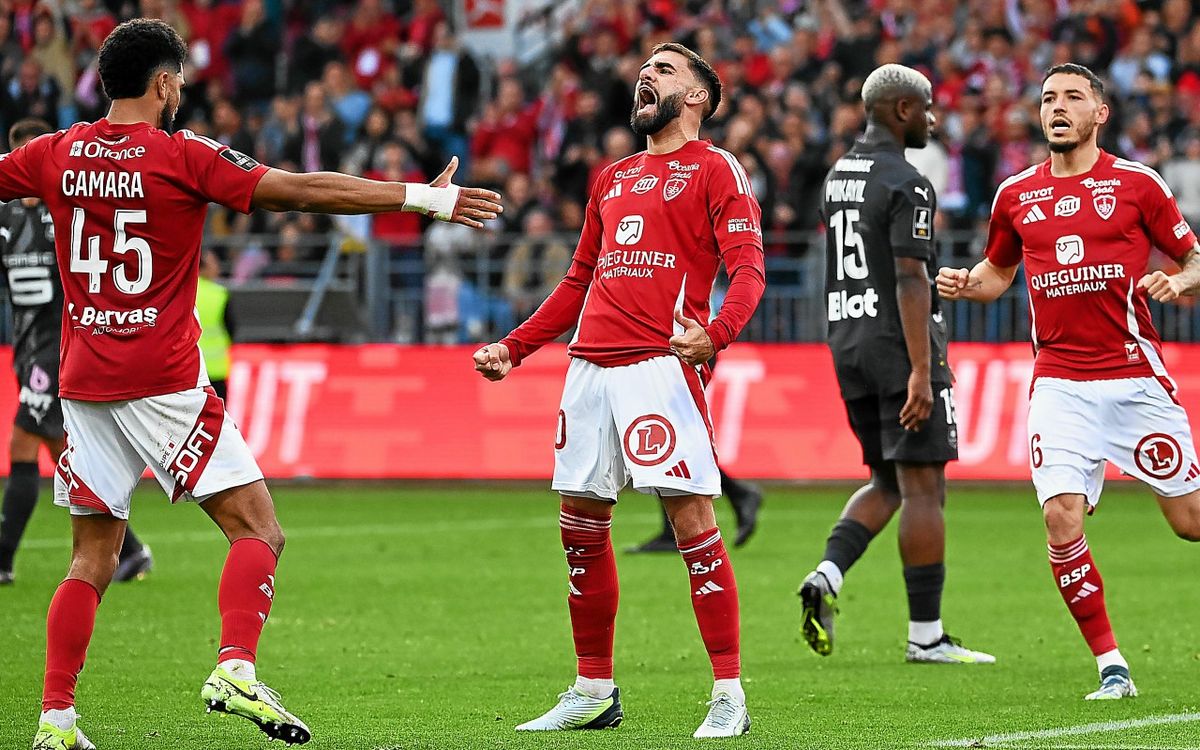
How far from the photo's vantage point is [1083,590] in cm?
755

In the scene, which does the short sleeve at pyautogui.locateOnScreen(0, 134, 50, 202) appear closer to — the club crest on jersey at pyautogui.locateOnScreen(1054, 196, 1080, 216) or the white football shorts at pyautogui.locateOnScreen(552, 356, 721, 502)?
the white football shorts at pyautogui.locateOnScreen(552, 356, 721, 502)

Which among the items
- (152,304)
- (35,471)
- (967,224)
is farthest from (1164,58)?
(152,304)

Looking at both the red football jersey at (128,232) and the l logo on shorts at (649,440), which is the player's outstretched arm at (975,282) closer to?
the l logo on shorts at (649,440)

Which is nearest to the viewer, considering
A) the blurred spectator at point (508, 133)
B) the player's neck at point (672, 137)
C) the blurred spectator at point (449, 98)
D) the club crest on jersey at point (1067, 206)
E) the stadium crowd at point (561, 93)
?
the player's neck at point (672, 137)

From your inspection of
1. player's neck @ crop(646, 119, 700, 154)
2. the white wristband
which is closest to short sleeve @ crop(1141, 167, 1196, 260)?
player's neck @ crop(646, 119, 700, 154)

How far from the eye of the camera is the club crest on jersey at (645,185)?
684cm

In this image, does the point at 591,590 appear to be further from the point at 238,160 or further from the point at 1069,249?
the point at 1069,249

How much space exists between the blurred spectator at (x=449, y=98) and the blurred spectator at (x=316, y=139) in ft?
4.79

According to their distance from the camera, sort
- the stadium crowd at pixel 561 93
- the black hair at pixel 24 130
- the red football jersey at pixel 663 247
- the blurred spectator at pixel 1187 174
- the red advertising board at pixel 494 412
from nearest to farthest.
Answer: the red football jersey at pixel 663 247 < the black hair at pixel 24 130 < the red advertising board at pixel 494 412 < the blurred spectator at pixel 1187 174 < the stadium crowd at pixel 561 93

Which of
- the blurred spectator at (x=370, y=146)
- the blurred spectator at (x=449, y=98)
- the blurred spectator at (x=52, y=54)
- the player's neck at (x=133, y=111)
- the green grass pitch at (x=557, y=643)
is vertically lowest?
the green grass pitch at (x=557, y=643)

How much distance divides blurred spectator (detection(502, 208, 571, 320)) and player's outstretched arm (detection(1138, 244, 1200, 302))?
1197 cm

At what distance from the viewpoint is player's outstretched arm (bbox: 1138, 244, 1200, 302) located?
7.12 meters

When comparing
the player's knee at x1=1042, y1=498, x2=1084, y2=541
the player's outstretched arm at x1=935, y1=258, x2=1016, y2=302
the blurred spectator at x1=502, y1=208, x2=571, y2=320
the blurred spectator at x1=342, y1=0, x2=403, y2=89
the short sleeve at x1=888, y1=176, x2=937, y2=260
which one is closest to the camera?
the player's knee at x1=1042, y1=498, x2=1084, y2=541

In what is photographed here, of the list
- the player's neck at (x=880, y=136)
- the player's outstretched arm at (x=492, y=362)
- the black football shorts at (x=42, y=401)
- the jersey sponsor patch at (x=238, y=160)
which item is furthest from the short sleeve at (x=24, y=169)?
the black football shorts at (x=42, y=401)
